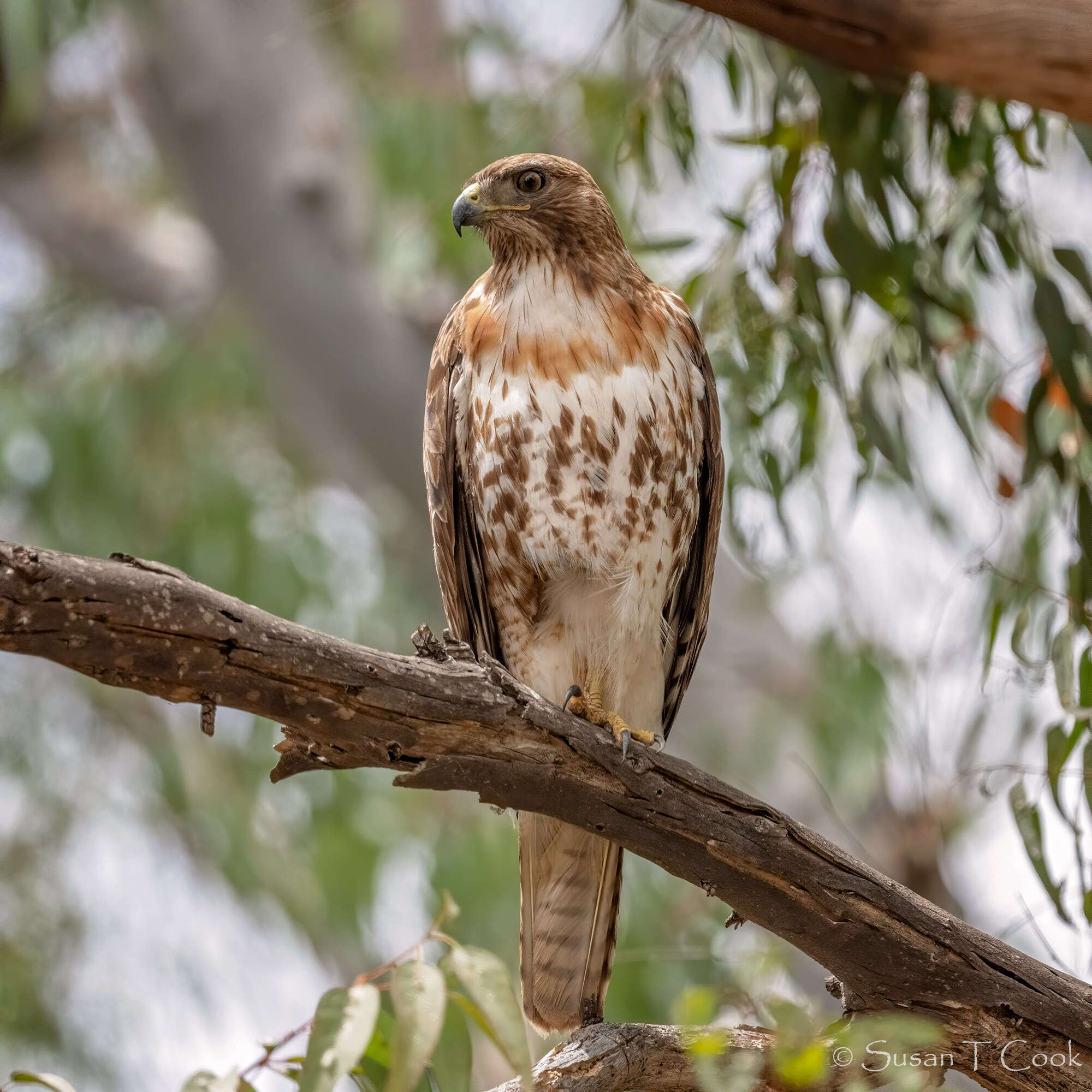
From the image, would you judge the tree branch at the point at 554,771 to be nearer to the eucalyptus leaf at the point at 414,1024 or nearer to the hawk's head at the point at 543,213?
the eucalyptus leaf at the point at 414,1024

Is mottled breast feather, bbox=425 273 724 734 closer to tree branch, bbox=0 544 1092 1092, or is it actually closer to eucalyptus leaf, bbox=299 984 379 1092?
tree branch, bbox=0 544 1092 1092

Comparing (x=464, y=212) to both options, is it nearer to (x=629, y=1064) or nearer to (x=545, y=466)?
(x=545, y=466)

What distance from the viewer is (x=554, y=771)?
1.97m

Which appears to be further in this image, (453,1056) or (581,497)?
(581,497)

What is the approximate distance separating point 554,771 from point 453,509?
90cm

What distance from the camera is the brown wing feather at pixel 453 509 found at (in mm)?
2709

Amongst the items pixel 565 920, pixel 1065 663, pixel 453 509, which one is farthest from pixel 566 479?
pixel 1065 663

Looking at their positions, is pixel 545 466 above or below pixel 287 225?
below

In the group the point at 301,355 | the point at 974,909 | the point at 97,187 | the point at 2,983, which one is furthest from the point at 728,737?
the point at 97,187

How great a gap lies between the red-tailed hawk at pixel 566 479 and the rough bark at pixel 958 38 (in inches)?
28.8

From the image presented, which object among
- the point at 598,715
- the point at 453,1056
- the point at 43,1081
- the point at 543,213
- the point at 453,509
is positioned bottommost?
the point at 43,1081

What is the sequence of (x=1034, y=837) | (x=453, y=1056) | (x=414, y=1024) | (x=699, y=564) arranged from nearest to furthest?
(x=414, y=1024)
(x=453, y=1056)
(x=1034, y=837)
(x=699, y=564)

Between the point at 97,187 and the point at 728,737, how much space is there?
5154 mm

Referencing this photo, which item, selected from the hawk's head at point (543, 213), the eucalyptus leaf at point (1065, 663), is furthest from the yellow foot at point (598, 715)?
the hawk's head at point (543, 213)
